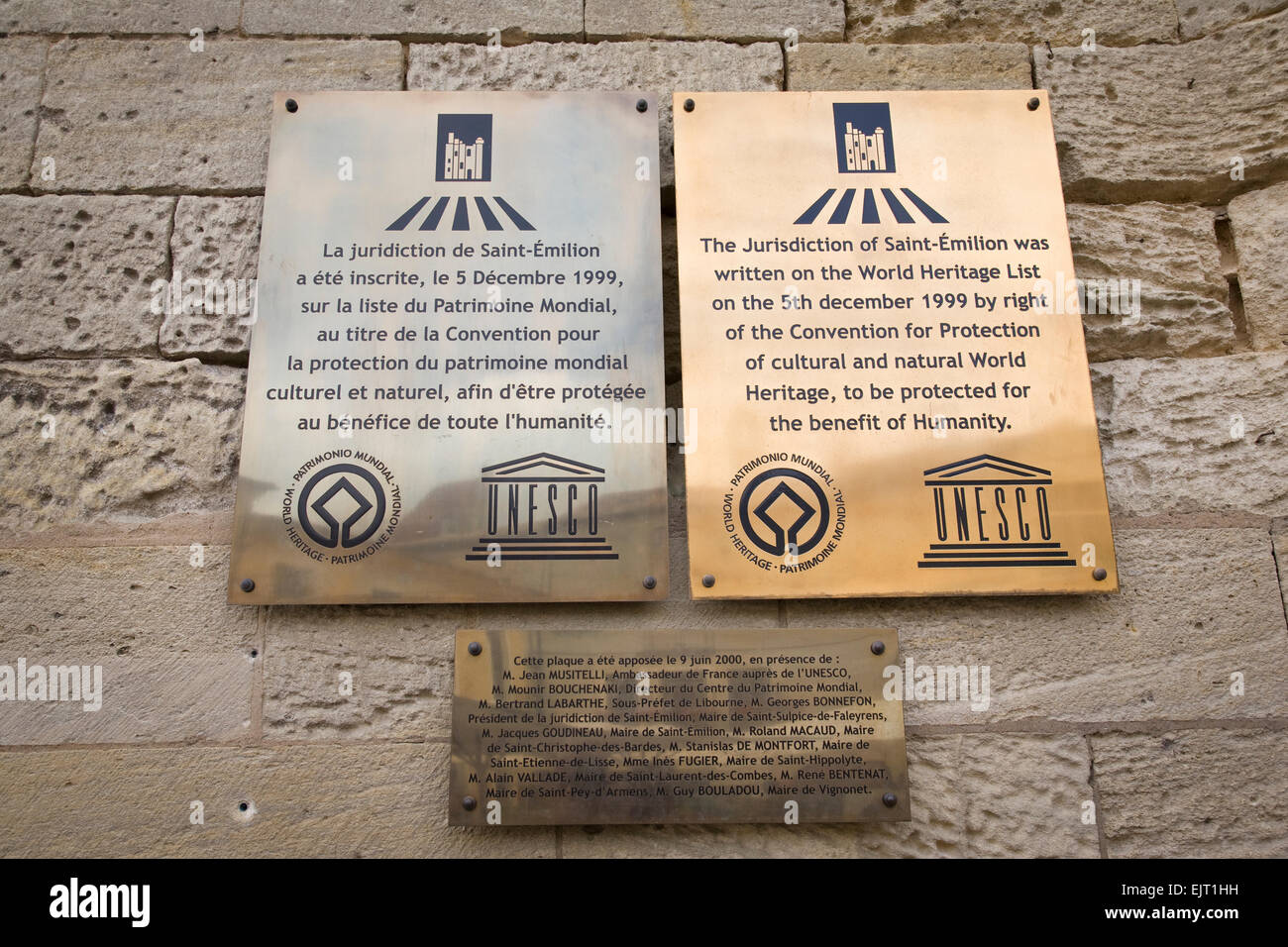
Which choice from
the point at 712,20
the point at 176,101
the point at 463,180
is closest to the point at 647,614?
the point at 463,180

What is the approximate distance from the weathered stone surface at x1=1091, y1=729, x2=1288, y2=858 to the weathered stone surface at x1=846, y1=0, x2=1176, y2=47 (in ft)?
7.35

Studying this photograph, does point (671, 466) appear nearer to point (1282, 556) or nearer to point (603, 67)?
point (603, 67)

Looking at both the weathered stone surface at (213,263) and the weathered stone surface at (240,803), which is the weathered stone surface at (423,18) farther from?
the weathered stone surface at (240,803)

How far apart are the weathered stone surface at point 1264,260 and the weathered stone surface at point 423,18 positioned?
219cm

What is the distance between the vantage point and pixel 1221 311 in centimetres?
268

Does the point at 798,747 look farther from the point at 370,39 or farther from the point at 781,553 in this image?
the point at 370,39

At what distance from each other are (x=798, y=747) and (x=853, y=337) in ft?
3.67

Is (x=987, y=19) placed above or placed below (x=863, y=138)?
above

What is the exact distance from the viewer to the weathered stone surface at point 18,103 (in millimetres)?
2797

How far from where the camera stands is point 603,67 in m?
2.88

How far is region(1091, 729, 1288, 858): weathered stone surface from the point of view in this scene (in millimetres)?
2221

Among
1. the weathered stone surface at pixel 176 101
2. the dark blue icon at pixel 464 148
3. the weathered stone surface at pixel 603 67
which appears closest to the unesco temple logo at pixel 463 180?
the dark blue icon at pixel 464 148

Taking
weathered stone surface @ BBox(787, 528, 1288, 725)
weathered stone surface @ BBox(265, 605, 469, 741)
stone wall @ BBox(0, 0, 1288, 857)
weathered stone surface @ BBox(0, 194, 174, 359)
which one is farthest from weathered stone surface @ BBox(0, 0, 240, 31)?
weathered stone surface @ BBox(787, 528, 1288, 725)

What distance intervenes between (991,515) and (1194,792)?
0.84 metres
